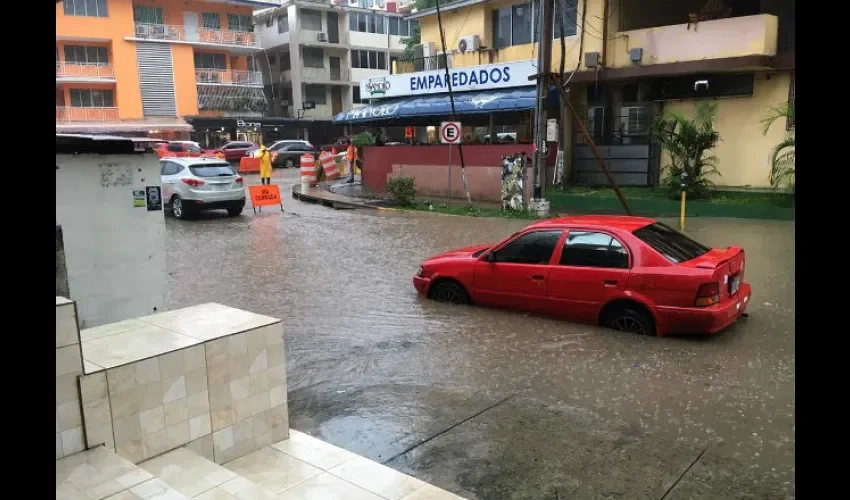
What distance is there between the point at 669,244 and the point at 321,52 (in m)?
51.5

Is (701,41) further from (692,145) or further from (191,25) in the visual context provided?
(191,25)

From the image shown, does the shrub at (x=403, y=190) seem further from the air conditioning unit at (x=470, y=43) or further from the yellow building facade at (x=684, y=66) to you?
the air conditioning unit at (x=470, y=43)

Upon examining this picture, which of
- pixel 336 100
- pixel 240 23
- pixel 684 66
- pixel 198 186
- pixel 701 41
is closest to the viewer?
pixel 198 186

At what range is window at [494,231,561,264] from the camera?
812 centimetres

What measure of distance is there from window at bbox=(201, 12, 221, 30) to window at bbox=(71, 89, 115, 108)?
8.70 meters

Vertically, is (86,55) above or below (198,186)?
above

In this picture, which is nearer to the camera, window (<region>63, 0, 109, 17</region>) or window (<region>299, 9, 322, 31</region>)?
window (<region>63, 0, 109, 17</region>)

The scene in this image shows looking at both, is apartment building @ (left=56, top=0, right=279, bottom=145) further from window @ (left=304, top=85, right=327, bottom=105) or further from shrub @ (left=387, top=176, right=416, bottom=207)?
shrub @ (left=387, top=176, right=416, bottom=207)

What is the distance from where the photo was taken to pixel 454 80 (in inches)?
1002

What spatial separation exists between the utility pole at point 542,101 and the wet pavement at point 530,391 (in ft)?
23.5

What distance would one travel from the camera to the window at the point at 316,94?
179ft

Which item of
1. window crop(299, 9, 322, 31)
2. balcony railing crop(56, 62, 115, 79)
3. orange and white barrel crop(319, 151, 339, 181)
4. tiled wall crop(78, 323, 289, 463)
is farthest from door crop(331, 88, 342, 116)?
tiled wall crop(78, 323, 289, 463)

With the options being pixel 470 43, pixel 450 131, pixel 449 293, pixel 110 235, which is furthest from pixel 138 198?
pixel 470 43
